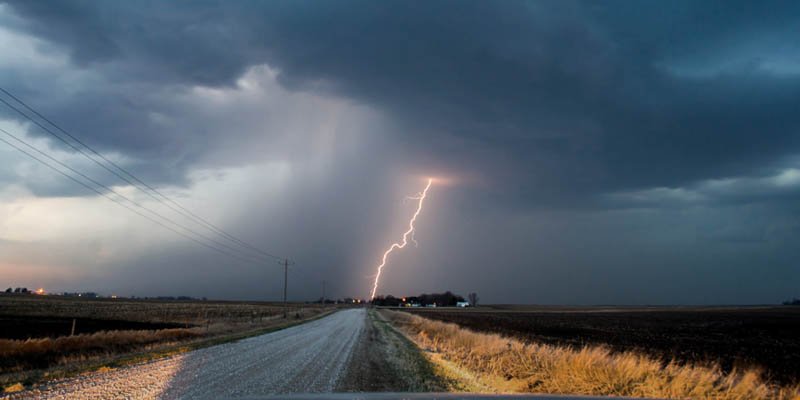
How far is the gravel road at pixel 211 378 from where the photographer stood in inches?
438

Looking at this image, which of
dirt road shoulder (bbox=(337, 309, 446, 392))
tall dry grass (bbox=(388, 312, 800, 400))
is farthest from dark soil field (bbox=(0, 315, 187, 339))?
tall dry grass (bbox=(388, 312, 800, 400))

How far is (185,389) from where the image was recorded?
11.6 metres

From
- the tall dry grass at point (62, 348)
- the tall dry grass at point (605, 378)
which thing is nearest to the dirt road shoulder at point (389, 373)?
the tall dry grass at point (605, 378)

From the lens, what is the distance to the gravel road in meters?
11.1

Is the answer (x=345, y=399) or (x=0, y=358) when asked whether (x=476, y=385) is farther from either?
(x=0, y=358)

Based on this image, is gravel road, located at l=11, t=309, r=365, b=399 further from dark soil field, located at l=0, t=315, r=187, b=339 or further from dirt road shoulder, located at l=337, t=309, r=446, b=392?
dark soil field, located at l=0, t=315, r=187, b=339

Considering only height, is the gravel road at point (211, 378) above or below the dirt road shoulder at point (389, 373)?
above

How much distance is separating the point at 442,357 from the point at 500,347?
87.4 inches

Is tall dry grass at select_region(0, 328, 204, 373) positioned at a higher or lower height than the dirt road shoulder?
higher

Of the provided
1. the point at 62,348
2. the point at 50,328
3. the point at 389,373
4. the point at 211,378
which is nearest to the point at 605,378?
the point at 389,373

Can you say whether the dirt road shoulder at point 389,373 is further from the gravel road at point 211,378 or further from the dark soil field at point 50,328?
the dark soil field at point 50,328

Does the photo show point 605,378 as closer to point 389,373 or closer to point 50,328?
point 389,373

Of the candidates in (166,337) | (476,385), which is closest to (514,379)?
(476,385)

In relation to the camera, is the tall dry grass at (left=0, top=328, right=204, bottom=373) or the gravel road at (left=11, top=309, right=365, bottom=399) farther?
the tall dry grass at (left=0, top=328, right=204, bottom=373)
